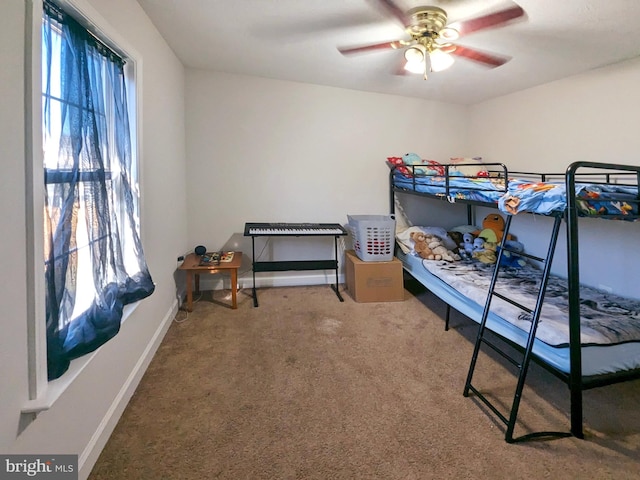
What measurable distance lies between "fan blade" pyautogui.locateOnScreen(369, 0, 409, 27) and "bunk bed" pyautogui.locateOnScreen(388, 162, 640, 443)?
113 centimetres

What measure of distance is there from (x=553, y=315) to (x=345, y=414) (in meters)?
1.32

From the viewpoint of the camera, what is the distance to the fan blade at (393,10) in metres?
1.82

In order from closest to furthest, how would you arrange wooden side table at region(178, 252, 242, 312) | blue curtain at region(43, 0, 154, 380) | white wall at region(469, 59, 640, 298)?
blue curtain at region(43, 0, 154, 380) < white wall at region(469, 59, 640, 298) < wooden side table at region(178, 252, 242, 312)

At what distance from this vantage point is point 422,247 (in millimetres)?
3434

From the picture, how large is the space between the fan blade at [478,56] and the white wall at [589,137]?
0.89m

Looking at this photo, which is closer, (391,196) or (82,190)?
(82,190)

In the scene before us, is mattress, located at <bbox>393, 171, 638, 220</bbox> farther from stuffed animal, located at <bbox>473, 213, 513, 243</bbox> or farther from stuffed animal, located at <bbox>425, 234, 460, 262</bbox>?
stuffed animal, located at <bbox>473, 213, 513, 243</bbox>

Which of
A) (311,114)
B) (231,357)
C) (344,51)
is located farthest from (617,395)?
(311,114)

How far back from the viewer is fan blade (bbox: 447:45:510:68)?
2.17 metres

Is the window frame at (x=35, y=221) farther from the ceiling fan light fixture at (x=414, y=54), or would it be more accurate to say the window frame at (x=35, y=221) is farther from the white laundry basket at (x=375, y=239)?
the white laundry basket at (x=375, y=239)

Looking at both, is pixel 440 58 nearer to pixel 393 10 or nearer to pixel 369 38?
pixel 393 10

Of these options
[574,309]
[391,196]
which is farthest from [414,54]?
[391,196]

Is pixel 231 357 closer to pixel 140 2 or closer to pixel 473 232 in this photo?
pixel 140 2

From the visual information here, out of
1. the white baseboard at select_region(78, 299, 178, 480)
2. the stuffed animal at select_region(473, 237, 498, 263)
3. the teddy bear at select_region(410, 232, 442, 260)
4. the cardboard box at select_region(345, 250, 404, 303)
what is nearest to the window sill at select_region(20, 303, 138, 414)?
the white baseboard at select_region(78, 299, 178, 480)
